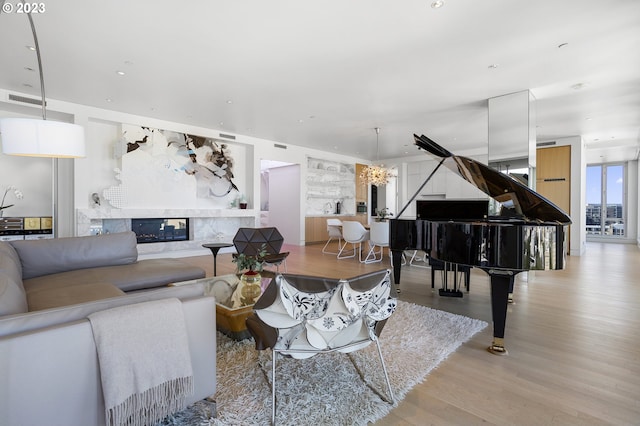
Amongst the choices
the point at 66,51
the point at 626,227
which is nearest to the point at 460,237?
the point at 66,51

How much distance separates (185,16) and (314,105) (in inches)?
110

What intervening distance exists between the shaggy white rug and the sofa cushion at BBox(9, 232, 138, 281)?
1.57m

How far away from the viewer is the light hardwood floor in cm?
167

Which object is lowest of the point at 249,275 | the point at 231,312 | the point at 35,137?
the point at 231,312

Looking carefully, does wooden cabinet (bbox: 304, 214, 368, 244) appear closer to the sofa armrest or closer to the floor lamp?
the floor lamp

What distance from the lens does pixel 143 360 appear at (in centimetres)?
127

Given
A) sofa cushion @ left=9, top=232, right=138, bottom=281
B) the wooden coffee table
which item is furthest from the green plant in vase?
sofa cushion @ left=9, top=232, right=138, bottom=281

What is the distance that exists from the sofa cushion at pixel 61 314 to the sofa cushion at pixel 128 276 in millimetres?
1577

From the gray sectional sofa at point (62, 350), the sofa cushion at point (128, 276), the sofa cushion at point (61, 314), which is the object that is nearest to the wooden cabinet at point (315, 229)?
the sofa cushion at point (128, 276)

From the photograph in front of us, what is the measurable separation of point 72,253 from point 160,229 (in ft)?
12.4

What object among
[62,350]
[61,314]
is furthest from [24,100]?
[62,350]

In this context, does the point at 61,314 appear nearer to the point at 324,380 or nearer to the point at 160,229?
the point at 324,380

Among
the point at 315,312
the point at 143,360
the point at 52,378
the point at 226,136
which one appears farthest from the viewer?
the point at 226,136

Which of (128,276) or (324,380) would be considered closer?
(324,380)
